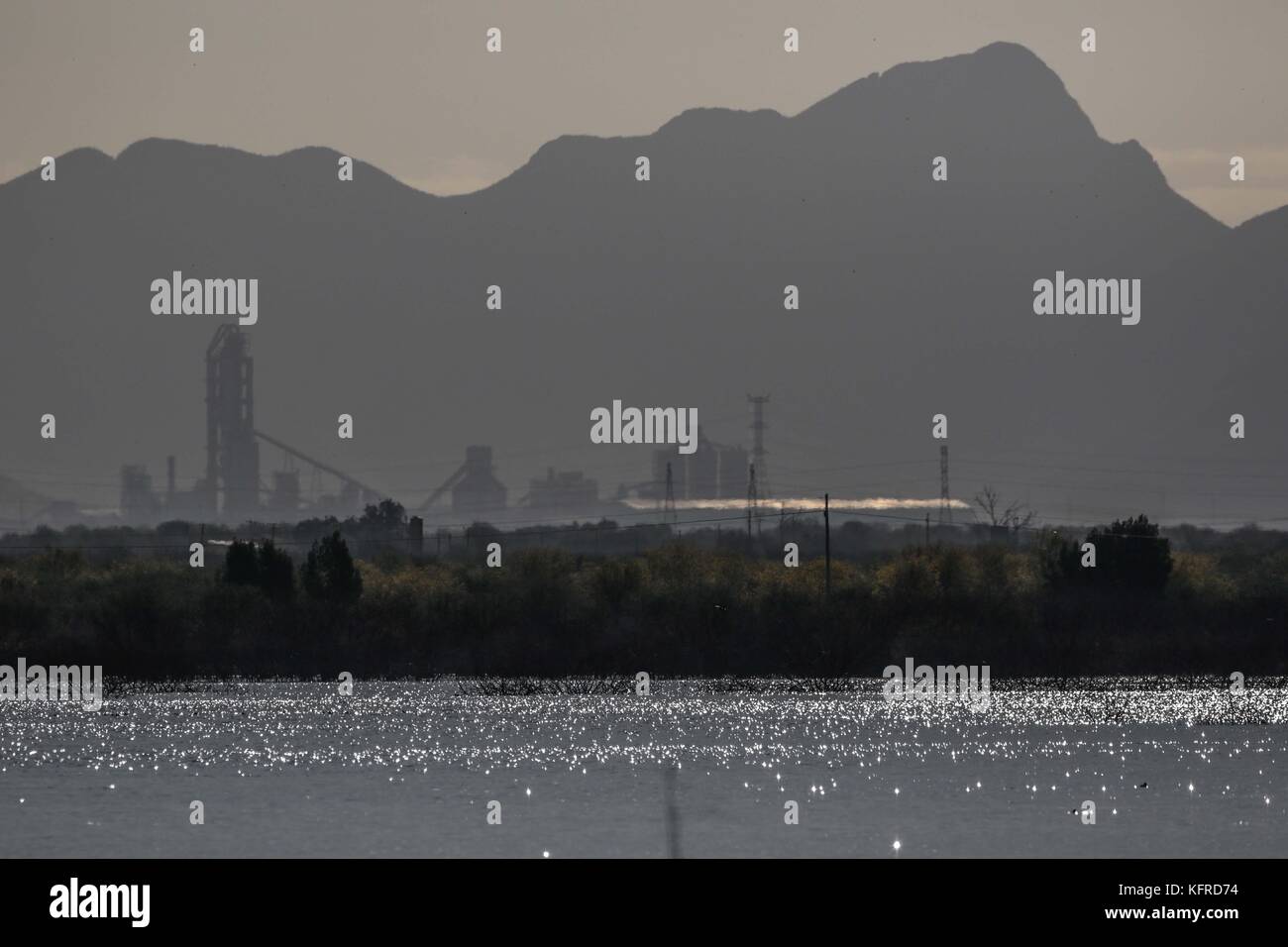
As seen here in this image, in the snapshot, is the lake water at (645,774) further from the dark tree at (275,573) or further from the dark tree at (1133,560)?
the dark tree at (1133,560)

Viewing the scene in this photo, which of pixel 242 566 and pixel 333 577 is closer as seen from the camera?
pixel 333 577

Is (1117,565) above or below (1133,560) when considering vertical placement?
below

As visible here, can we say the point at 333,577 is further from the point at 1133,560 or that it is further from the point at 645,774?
the point at 645,774

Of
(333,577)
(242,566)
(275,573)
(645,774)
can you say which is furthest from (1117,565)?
(645,774)

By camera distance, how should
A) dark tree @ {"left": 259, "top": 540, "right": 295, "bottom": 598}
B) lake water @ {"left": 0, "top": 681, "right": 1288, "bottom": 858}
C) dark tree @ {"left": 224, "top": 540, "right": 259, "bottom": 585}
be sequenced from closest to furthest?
lake water @ {"left": 0, "top": 681, "right": 1288, "bottom": 858} → dark tree @ {"left": 259, "top": 540, "right": 295, "bottom": 598} → dark tree @ {"left": 224, "top": 540, "right": 259, "bottom": 585}

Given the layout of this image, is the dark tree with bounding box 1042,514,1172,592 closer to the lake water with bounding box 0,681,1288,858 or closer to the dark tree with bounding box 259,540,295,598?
the lake water with bounding box 0,681,1288,858

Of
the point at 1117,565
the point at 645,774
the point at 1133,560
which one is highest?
the point at 1133,560

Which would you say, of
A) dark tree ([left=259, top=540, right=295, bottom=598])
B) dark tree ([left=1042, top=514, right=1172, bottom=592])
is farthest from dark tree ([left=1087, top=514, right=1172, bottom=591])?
dark tree ([left=259, top=540, right=295, bottom=598])
